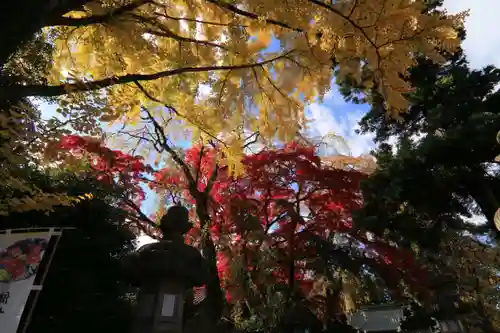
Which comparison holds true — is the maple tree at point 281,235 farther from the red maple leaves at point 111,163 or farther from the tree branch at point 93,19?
the tree branch at point 93,19

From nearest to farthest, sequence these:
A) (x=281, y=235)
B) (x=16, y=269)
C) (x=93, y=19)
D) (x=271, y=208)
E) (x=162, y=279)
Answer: (x=93, y=19) → (x=162, y=279) → (x=16, y=269) → (x=281, y=235) → (x=271, y=208)

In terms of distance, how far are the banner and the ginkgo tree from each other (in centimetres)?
197

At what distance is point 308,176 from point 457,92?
3.65m

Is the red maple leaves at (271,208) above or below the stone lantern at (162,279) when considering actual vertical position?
above

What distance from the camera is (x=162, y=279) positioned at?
128 inches

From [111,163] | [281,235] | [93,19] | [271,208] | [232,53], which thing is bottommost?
[93,19]

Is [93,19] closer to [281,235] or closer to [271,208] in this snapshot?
[281,235]

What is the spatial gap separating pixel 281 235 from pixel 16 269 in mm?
5289

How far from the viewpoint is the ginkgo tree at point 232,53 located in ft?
7.33

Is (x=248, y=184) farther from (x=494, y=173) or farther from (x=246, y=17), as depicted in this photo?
(x=246, y=17)

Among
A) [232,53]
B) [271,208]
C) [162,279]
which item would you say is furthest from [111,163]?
[232,53]

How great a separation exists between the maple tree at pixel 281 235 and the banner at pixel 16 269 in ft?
9.84

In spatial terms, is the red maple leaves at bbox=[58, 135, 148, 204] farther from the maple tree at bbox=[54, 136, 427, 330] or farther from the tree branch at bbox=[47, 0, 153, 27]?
the tree branch at bbox=[47, 0, 153, 27]

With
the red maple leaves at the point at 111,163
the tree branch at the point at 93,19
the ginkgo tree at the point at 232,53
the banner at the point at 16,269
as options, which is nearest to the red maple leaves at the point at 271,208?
the red maple leaves at the point at 111,163
